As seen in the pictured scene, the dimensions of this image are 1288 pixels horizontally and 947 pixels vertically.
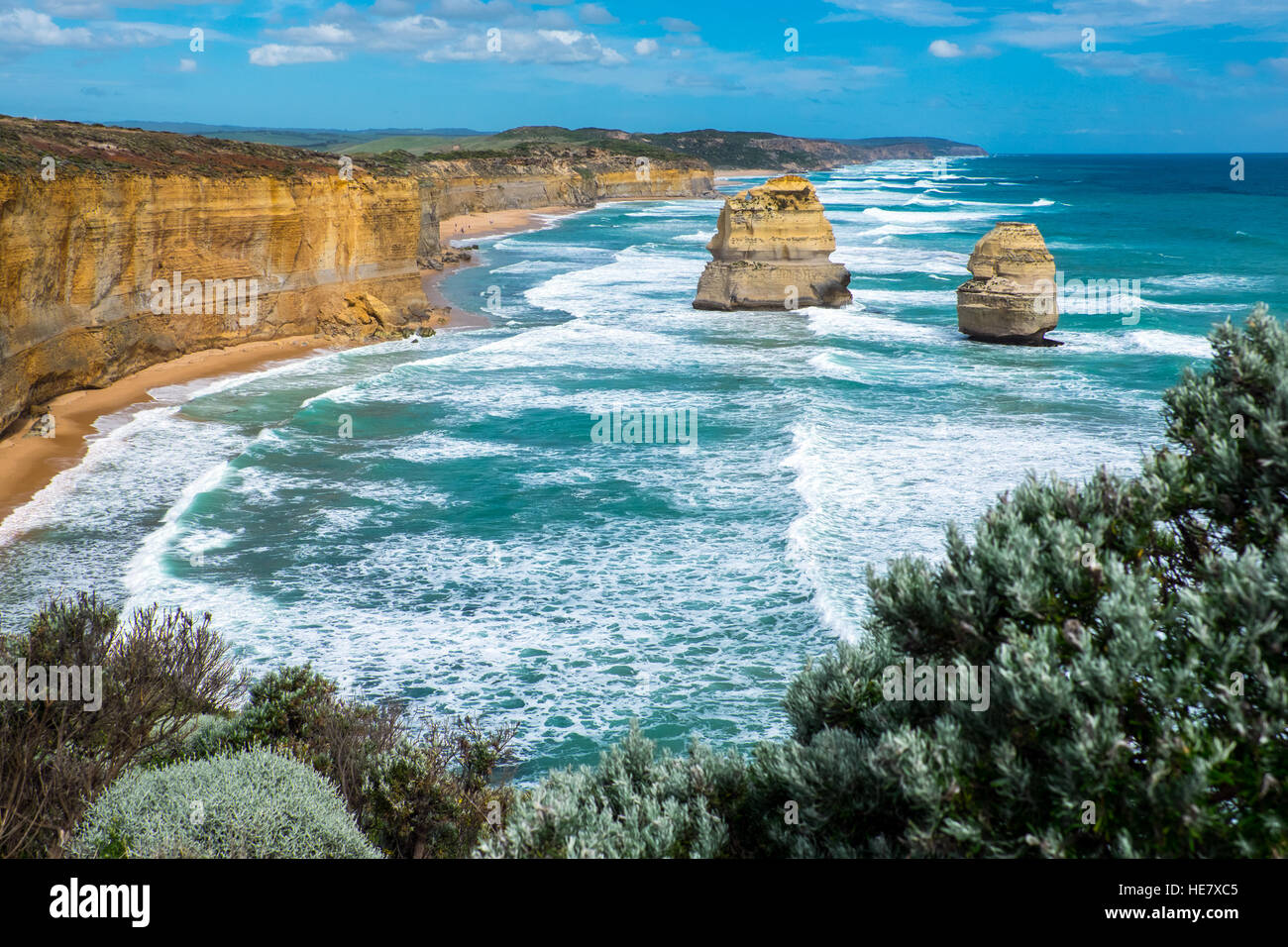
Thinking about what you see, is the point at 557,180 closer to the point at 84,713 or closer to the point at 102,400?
the point at 102,400

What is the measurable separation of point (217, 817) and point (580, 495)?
537 inches

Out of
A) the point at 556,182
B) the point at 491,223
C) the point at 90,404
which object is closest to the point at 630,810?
the point at 90,404

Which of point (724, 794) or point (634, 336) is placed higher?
point (634, 336)

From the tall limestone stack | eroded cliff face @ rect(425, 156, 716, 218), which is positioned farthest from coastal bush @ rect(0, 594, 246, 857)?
eroded cliff face @ rect(425, 156, 716, 218)

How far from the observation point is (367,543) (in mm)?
17641

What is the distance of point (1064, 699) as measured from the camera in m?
5.11

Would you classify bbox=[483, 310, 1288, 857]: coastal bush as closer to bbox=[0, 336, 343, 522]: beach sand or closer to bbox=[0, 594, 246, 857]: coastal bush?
bbox=[0, 594, 246, 857]: coastal bush

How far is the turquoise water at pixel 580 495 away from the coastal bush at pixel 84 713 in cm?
336

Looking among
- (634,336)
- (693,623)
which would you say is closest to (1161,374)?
(634,336)

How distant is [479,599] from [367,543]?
306 cm

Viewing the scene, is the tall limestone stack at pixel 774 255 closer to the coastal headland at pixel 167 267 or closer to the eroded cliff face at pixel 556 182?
the coastal headland at pixel 167 267

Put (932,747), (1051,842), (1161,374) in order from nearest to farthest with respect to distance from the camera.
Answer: (1051,842) < (932,747) < (1161,374)

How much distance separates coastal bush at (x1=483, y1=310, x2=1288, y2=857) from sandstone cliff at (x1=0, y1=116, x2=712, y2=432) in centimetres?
2110
